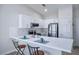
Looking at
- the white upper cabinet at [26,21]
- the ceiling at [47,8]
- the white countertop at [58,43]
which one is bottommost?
the white countertop at [58,43]

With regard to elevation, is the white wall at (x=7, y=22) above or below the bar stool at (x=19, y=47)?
above

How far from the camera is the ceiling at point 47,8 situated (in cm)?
212

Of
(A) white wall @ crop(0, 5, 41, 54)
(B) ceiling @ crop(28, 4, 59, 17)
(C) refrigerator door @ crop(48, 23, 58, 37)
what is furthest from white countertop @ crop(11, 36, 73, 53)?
(B) ceiling @ crop(28, 4, 59, 17)

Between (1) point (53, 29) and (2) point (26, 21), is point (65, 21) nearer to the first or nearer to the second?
(1) point (53, 29)

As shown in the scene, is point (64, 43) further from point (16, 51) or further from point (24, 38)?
point (16, 51)

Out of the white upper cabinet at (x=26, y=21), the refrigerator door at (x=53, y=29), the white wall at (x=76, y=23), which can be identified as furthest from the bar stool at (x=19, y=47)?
the white wall at (x=76, y=23)

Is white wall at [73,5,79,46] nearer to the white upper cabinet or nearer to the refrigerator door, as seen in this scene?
the refrigerator door

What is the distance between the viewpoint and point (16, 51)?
2113 mm

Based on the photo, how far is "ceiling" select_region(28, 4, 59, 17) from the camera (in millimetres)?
2121

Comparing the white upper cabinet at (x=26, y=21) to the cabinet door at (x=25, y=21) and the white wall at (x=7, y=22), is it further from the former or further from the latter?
the white wall at (x=7, y=22)

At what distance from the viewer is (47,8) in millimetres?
2158
